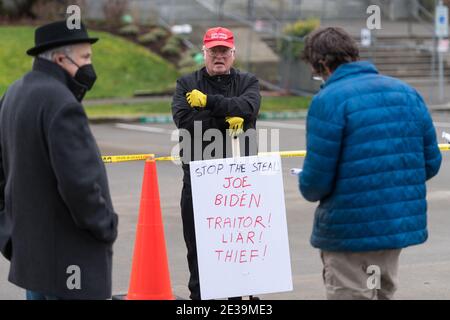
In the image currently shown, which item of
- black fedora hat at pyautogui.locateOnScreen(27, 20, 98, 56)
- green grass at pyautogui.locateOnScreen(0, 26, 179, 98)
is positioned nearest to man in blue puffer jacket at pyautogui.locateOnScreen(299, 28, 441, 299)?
black fedora hat at pyautogui.locateOnScreen(27, 20, 98, 56)

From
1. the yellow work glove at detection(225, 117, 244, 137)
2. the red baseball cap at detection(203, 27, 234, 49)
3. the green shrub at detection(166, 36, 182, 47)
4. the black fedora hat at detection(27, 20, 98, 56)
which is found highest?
the green shrub at detection(166, 36, 182, 47)

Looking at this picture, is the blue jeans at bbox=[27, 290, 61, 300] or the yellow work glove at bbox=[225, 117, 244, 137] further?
the yellow work glove at bbox=[225, 117, 244, 137]

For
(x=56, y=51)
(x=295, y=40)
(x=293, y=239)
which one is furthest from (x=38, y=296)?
(x=295, y=40)

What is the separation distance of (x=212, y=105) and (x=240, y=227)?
2.75 feet

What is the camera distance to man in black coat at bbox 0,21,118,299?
184 inches

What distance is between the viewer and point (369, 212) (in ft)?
16.4

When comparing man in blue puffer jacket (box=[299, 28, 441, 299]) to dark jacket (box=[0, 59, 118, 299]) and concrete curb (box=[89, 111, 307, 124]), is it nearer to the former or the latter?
dark jacket (box=[0, 59, 118, 299])

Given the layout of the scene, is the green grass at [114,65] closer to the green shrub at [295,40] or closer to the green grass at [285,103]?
the green grass at [285,103]

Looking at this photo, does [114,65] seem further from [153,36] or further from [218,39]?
[218,39]

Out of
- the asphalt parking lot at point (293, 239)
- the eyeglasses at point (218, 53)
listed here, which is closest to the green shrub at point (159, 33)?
the asphalt parking lot at point (293, 239)

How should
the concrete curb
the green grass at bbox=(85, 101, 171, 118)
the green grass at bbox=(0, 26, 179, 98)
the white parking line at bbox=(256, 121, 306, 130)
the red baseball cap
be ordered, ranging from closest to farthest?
the red baseball cap < the white parking line at bbox=(256, 121, 306, 130) < the concrete curb < the green grass at bbox=(85, 101, 171, 118) < the green grass at bbox=(0, 26, 179, 98)

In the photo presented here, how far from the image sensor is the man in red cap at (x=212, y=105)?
6863 millimetres

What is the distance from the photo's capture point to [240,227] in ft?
22.1

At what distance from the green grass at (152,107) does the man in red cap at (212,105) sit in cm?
1508
